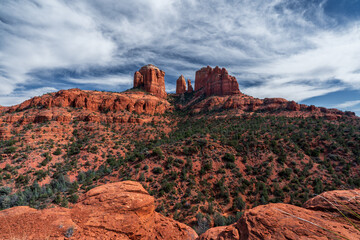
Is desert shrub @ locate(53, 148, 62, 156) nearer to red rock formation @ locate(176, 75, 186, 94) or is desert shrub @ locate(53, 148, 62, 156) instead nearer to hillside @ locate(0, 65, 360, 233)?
hillside @ locate(0, 65, 360, 233)

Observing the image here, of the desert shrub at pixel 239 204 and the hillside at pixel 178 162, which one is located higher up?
the hillside at pixel 178 162

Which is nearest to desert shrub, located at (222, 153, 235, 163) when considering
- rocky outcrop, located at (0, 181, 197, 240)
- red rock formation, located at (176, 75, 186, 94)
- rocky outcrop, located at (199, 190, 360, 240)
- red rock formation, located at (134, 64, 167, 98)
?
rocky outcrop, located at (0, 181, 197, 240)

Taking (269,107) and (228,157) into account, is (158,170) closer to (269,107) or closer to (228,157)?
(228,157)

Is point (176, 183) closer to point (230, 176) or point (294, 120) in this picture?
point (230, 176)

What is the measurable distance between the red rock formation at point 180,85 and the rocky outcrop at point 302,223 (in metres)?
92.1

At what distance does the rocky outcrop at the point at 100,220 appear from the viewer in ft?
16.1

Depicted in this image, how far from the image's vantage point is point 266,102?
5456 cm

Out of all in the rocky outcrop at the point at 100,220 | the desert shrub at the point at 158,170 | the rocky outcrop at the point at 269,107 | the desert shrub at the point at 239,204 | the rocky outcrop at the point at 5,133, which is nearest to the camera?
the rocky outcrop at the point at 100,220

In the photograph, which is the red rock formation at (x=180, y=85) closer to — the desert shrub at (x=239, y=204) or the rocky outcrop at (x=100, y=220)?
the desert shrub at (x=239, y=204)

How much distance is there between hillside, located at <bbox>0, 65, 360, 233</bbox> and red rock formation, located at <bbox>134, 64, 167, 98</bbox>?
113 ft

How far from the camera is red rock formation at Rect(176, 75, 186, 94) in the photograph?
9538 centimetres

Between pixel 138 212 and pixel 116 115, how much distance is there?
44874 mm

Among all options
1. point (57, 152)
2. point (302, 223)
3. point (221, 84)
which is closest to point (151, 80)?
point (221, 84)

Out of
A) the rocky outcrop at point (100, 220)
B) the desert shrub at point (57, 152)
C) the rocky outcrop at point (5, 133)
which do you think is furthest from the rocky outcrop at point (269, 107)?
the rocky outcrop at point (5, 133)
